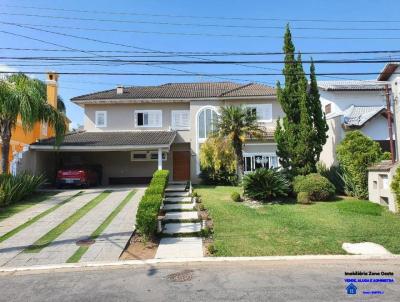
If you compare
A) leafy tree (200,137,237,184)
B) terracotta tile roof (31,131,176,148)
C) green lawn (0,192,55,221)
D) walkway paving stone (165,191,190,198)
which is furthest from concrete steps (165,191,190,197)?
green lawn (0,192,55,221)

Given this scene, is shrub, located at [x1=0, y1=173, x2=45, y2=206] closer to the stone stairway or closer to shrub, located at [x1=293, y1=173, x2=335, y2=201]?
the stone stairway

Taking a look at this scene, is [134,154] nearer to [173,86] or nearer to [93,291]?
[173,86]

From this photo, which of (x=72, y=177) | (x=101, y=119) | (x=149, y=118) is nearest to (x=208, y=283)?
(x=72, y=177)

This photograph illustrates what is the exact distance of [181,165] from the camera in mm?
24922

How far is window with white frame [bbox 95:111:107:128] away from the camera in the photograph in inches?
992

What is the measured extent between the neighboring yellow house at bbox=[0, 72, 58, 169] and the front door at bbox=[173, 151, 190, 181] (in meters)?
8.62

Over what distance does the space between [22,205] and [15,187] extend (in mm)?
866

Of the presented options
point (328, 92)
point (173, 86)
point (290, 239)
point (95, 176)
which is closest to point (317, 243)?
point (290, 239)

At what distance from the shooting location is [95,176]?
22.6m

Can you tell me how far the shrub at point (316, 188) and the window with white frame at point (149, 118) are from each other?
12139 mm

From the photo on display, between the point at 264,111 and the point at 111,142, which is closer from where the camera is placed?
the point at 111,142

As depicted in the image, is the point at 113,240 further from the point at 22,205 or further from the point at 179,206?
the point at 22,205

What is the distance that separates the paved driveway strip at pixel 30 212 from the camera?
472 inches

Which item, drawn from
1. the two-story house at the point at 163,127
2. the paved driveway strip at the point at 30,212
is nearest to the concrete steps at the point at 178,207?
the paved driveway strip at the point at 30,212
